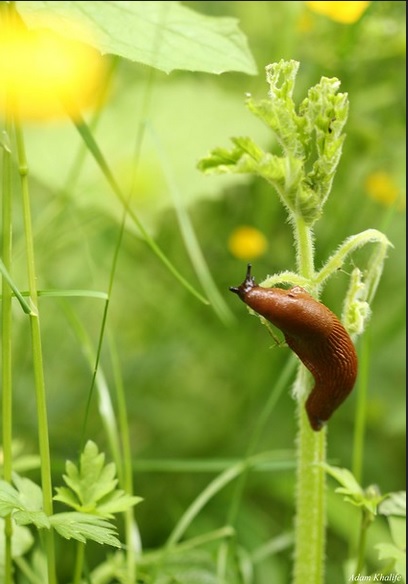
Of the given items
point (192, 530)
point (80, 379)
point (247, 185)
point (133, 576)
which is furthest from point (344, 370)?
point (247, 185)

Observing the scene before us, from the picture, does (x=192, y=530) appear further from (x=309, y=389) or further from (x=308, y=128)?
(x=308, y=128)

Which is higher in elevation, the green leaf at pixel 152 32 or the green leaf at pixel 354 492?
the green leaf at pixel 152 32

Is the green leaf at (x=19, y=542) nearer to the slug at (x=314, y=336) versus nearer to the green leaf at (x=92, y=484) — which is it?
the green leaf at (x=92, y=484)

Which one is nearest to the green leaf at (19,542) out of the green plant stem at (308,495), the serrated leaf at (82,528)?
the serrated leaf at (82,528)

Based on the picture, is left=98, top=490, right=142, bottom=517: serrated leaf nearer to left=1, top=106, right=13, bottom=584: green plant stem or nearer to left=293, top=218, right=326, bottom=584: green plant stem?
left=1, top=106, right=13, bottom=584: green plant stem

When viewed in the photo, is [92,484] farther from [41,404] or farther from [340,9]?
[340,9]

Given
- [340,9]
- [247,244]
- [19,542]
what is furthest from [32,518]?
[340,9]
